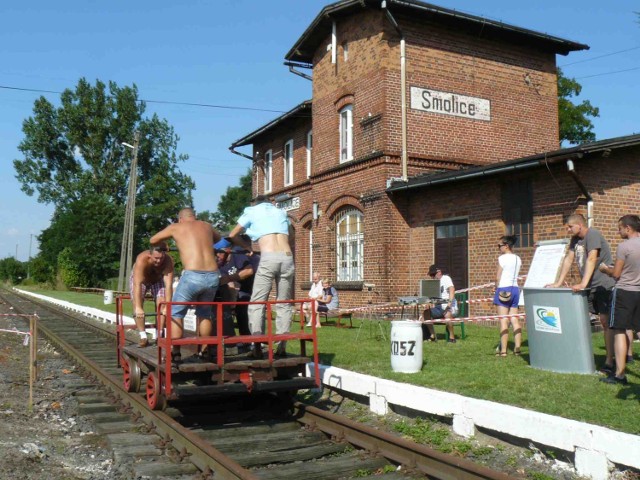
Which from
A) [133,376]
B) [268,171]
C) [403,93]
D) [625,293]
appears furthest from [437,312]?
[268,171]

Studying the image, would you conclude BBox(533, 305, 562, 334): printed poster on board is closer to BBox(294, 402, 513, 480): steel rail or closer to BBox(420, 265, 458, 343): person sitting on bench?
BBox(294, 402, 513, 480): steel rail

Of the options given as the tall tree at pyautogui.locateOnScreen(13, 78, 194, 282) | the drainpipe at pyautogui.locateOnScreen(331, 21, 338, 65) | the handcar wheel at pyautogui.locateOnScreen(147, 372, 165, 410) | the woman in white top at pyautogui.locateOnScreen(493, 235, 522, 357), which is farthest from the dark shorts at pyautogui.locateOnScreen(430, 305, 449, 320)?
the tall tree at pyautogui.locateOnScreen(13, 78, 194, 282)

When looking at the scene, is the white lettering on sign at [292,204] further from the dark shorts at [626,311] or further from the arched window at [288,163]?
the dark shorts at [626,311]

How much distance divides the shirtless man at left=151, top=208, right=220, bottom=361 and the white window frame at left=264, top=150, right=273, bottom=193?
19476mm

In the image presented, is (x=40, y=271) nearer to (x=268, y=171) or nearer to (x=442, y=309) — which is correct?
(x=268, y=171)

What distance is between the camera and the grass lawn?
5.92 meters

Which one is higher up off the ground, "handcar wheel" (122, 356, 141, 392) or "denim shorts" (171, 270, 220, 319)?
"denim shorts" (171, 270, 220, 319)

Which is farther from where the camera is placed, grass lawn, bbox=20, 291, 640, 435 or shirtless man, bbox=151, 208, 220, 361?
shirtless man, bbox=151, 208, 220, 361

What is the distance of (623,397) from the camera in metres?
Answer: 6.37

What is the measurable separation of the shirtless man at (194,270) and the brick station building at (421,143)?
897cm

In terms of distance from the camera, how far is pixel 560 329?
762 centimetres

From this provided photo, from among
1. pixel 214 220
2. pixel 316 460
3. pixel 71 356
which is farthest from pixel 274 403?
pixel 214 220

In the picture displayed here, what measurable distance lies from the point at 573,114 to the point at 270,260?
3231 cm

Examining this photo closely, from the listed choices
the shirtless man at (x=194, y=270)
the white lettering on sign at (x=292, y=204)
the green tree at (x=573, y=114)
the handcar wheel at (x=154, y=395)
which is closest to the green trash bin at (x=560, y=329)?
the shirtless man at (x=194, y=270)
